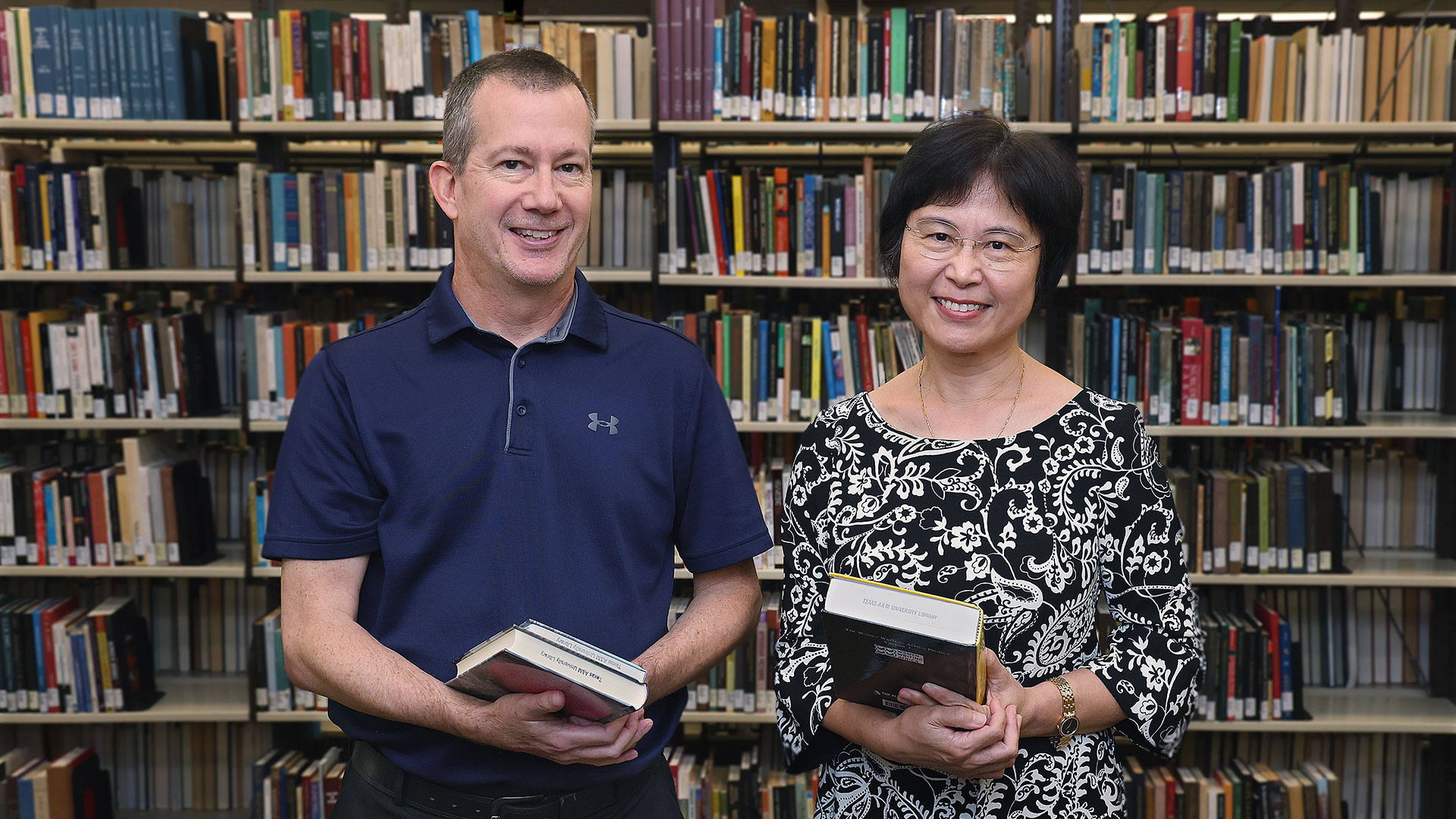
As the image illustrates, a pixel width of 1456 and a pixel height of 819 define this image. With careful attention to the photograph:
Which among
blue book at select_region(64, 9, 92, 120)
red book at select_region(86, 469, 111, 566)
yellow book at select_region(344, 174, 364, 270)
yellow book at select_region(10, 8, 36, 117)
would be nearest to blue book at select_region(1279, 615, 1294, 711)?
yellow book at select_region(344, 174, 364, 270)

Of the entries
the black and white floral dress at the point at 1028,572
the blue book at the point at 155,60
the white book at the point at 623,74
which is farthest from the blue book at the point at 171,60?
the black and white floral dress at the point at 1028,572

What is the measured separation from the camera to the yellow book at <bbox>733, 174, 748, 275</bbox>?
10.6 feet

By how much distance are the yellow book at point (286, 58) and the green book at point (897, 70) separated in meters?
1.62

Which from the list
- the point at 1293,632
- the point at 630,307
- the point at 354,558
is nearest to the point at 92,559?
the point at 630,307

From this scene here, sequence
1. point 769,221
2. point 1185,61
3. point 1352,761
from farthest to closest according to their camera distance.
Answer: point 1352,761 < point 769,221 < point 1185,61

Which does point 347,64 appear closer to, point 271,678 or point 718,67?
point 718,67

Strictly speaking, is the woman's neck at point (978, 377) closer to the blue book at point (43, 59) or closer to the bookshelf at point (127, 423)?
the bookshelf at point (127, 423)

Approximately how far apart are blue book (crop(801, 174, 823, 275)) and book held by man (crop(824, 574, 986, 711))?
86.9 inches

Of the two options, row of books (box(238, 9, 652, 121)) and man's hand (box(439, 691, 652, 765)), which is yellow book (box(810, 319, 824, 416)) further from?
man's hand (box(439, 691, 652, 765))

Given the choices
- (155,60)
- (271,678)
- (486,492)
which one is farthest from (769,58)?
(271,678)

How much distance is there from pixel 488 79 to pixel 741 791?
2.58 m

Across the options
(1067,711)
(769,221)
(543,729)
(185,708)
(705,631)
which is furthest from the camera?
(185,708)

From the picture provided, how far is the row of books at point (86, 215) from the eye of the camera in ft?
10.6

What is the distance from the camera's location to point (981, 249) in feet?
4.57
